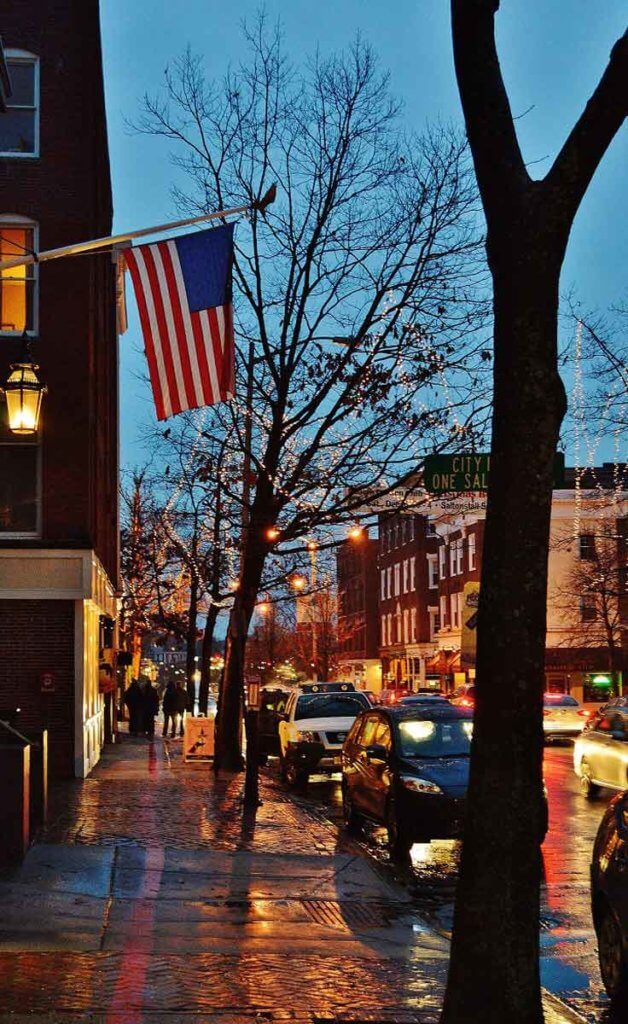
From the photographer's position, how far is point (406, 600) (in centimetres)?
8762

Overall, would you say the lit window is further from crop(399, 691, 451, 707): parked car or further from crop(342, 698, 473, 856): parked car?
crop(342, 698, 473, 856): parked car

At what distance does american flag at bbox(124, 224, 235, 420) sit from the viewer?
1359cm

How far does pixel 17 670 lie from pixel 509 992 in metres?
17.7

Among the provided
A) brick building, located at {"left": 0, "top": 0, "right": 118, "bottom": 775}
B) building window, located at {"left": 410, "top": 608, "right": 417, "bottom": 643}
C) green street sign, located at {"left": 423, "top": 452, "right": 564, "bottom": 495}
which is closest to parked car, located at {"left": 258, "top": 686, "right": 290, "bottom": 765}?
brick building, located at {"left": 0, "top": 0, "right": 118, "bottom": 775}

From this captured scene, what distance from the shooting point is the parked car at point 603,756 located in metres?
19.5

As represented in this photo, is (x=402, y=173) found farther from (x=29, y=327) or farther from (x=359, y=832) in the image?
(x=359, y=832)

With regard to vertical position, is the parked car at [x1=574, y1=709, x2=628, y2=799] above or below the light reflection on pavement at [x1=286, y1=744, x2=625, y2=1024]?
above

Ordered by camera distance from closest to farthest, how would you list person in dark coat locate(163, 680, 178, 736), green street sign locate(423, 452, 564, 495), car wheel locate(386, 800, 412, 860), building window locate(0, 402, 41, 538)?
car wheel locate(386, 800, 412, 860), green street sign locate(423, 452, 564, 495), building window locate(0, 402, 41, 538), person in dark coat locate(163, 680, 178, 736)

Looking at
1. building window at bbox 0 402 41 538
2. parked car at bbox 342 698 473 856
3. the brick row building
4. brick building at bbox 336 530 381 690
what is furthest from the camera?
brick building at bbox 336 530 381 690

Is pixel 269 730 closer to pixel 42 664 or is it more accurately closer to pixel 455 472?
pixel 42 664

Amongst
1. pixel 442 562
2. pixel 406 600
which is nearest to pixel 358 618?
pixel 406 600

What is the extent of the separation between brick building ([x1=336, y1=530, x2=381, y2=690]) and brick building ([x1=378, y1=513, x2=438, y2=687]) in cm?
167

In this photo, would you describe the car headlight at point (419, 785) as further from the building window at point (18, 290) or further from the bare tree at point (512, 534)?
the building window at point (18, 290)

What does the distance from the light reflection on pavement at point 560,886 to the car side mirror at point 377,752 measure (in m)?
1.10
